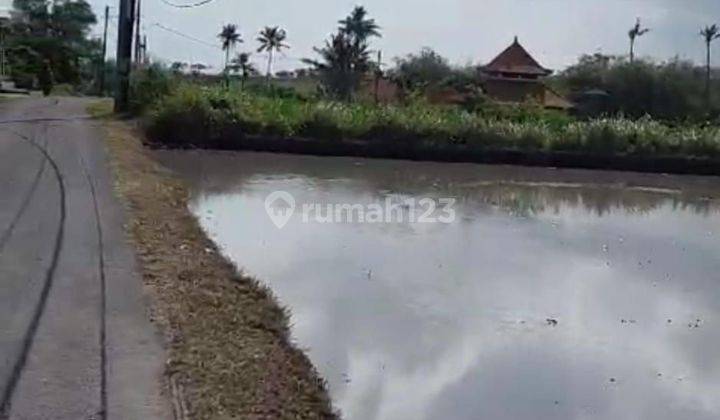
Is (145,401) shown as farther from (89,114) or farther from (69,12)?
(69,12)

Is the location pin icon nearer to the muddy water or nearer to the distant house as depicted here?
the muddy water

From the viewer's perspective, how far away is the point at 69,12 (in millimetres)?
61188

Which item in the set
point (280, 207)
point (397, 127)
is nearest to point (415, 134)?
point (397, 127)

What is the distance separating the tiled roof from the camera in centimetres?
4150

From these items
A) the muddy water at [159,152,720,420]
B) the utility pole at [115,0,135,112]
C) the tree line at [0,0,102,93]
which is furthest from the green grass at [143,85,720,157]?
the tree line at [0,0,102,93]

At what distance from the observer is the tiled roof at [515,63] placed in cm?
4150

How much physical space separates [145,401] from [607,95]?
36.2m

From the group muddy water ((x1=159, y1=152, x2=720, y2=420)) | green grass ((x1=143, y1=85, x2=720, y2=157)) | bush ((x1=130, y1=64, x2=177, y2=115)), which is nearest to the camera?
muddy water ((x1=159, y1=152, x2=720, y2=420))

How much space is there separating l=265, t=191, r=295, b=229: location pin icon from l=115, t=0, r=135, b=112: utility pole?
12001mm

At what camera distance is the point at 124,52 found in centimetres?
2414

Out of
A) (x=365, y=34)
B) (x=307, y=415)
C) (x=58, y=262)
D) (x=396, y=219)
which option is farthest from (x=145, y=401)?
(x=365, y=34)

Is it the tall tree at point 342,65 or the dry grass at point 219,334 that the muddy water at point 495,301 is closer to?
the dry grass at point 219,334

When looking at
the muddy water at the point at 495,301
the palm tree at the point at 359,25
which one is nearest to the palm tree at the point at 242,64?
the palm tree at the point at 359,25

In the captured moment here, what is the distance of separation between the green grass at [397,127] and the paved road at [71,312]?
382 inches
